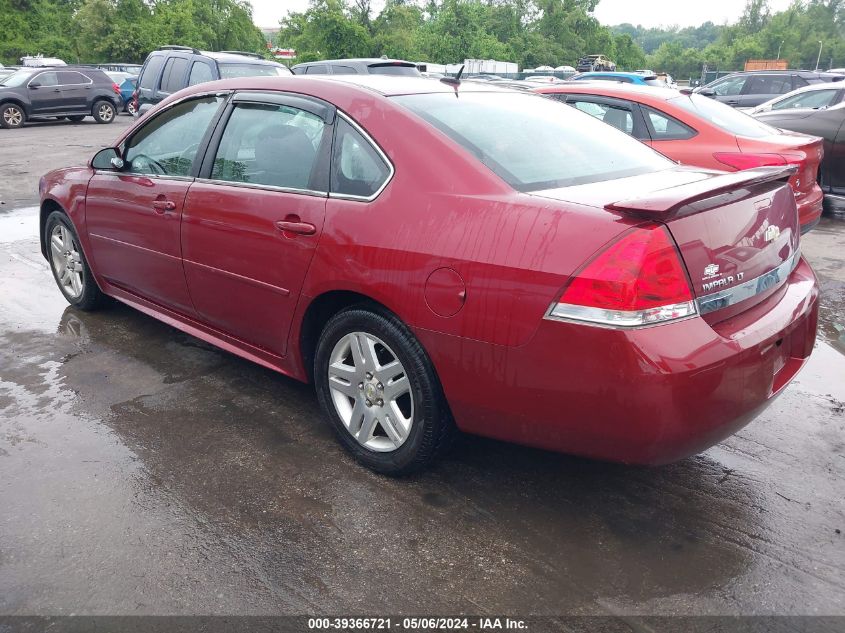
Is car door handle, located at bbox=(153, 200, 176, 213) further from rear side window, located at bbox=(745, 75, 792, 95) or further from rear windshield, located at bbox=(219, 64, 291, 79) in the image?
rear side window, located at bbox=(745, 75, 792, 95)

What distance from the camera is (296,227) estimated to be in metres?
3.28

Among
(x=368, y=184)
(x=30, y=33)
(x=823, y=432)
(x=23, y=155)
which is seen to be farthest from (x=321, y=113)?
(x=30, y=33)

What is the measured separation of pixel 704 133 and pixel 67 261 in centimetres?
521

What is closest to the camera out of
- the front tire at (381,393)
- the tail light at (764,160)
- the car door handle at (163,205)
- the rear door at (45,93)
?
the front tire at (381,393)

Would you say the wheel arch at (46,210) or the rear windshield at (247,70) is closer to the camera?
the wheel arch at (46,210)

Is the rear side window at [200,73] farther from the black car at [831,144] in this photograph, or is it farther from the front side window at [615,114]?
the black car at [831,144]

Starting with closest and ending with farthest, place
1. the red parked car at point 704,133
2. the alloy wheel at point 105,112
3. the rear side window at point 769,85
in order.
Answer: the red parked car at point 704,133
the rear side window at point 769,85
the alloy wheel at point 105,112

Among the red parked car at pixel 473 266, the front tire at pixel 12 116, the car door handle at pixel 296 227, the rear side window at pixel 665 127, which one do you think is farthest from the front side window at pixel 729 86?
the front tire at pixel 12 116

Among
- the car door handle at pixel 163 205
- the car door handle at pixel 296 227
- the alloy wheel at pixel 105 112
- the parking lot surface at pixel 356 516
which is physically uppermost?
the car door handle at pixel 296 227

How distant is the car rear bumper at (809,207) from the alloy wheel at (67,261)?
18.0 ft

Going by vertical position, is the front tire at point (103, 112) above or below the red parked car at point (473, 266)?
below

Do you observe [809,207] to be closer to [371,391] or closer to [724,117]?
[724,117]

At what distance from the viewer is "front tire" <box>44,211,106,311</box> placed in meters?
5.15

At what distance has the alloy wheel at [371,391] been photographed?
306cm
